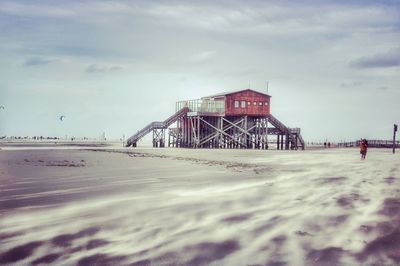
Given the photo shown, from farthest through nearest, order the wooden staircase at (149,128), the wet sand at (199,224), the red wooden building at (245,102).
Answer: the wooden staircase at (149,128) < the red wooden building at (245,102) < the wet sand at (199,224)

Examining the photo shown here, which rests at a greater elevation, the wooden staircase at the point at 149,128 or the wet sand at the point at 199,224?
the wooden staircase at the point at 149,128

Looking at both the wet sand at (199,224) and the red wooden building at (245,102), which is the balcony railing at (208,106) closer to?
the red wooden building at (245,102)

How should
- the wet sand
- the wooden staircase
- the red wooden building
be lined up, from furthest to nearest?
the wooden staircase
the red wooden building
the wet sand

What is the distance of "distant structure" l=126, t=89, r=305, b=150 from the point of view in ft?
161

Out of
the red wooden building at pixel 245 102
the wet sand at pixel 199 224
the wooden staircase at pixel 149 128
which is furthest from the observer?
the wooden staircase at pixel 149 128

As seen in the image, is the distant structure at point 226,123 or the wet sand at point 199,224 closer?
the wet sand at point 199,224

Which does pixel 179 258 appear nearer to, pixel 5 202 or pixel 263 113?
pixel 5 202

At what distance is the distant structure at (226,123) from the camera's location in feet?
161

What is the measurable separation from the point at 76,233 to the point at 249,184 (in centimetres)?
717

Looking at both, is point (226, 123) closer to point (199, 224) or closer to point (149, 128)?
point (149, 128)

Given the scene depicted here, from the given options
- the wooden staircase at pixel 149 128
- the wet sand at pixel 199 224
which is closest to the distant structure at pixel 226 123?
the wooden staircase at pixel 149 128

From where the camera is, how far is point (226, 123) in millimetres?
51750

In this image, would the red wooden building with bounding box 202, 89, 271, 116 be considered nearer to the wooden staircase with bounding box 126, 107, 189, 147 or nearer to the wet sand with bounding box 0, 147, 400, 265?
the wooden staircase with bounding box 126, 107, 189, 147

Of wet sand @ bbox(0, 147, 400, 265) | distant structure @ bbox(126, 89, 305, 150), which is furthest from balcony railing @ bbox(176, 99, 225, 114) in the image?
wet sand @ bbox(0, 147, 400, 265)
